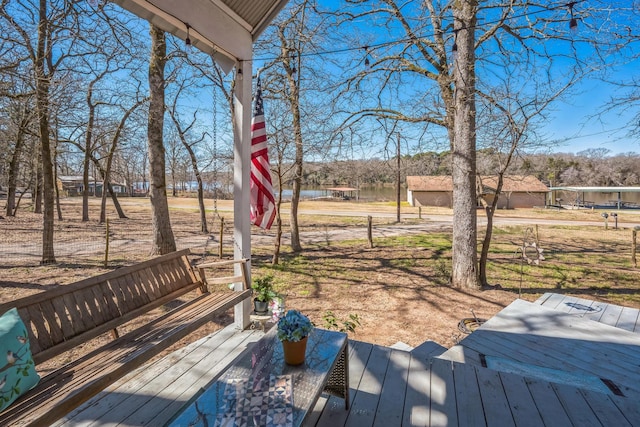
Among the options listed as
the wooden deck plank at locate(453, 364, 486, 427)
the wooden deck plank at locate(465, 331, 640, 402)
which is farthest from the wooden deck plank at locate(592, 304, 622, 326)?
the wooden deck plank at locate(453, 364, 486, 427)

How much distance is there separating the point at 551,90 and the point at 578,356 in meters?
3.85

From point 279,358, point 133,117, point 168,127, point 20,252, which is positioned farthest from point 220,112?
point 279,358

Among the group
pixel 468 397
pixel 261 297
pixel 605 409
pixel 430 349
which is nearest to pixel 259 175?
pixel 261 297

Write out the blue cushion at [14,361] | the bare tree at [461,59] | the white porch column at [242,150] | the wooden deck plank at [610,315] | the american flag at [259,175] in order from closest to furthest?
the blue cushion at [14,361]
the white porch column at [242,150]
the american flag at [259,175]
the wooden deck plank at [610,315]
the bare tree at [461,59]

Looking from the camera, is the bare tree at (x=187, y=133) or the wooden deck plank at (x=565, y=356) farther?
the bare tree at (x=187, y=133)

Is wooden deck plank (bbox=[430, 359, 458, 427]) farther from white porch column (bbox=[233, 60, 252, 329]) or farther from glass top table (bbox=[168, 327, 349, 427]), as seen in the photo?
white porch column (bbox=[233, 60, 252, 329])

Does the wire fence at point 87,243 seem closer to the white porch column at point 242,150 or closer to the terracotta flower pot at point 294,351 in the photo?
the white porch column at point 242,150

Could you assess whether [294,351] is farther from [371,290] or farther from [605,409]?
[371,290]

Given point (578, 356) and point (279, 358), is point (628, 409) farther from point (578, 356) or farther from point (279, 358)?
point (279, 358)

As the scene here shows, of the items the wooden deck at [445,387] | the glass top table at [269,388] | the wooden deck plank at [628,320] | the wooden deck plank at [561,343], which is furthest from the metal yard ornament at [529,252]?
the glass top table at [269,388]

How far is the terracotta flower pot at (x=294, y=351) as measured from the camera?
1.71 m

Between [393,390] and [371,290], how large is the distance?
328 cm

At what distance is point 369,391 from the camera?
200cm

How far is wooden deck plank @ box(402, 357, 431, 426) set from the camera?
5.80ft
